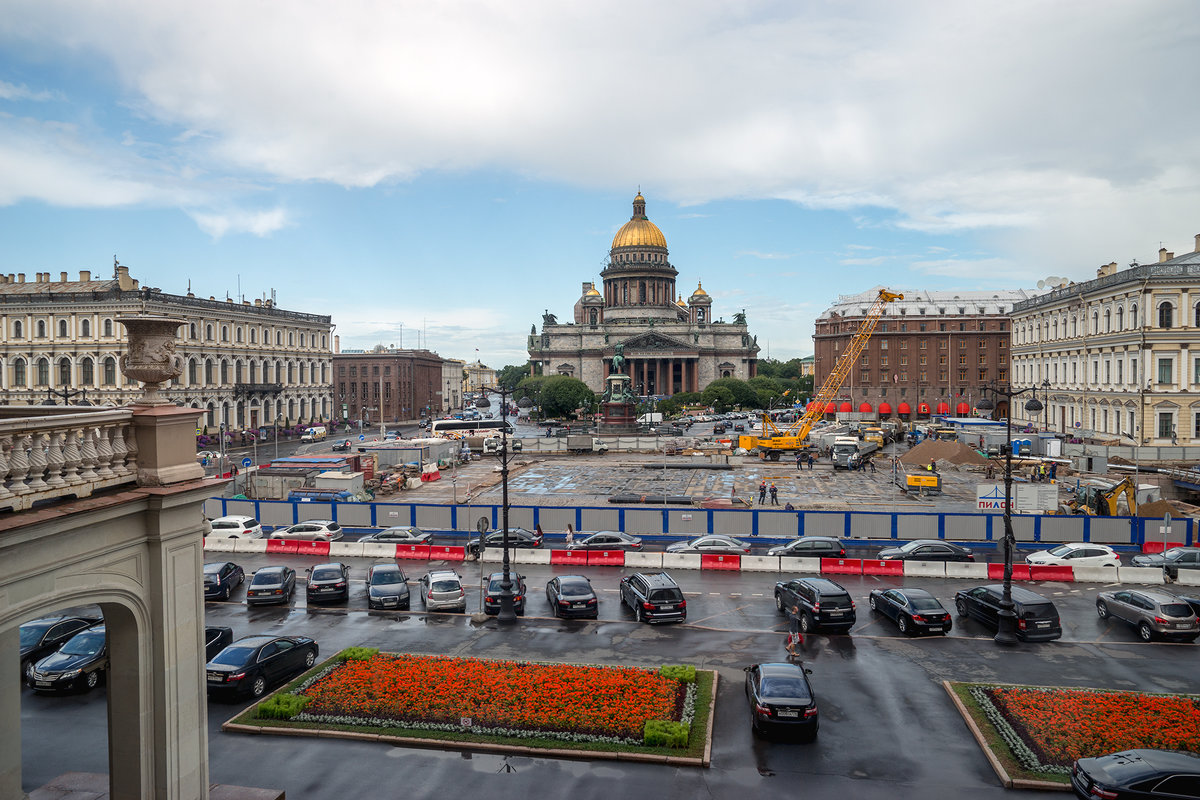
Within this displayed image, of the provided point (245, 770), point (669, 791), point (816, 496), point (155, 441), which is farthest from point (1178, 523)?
point (155, 441)

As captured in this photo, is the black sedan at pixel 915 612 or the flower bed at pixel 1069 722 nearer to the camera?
the flower bed at pixel 1069 722

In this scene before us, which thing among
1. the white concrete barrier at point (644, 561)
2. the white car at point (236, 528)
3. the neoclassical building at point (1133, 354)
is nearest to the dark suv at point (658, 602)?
the white concrete barrier at point (644, 561)

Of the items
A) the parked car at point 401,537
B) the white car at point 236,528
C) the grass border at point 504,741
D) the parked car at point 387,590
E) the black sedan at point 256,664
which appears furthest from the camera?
the white car at point 236,528

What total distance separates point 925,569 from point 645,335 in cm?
12761

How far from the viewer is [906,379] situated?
404 feet

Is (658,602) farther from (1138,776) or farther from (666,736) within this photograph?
(1138,776)

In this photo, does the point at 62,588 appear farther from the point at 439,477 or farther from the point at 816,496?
the point at 439,477

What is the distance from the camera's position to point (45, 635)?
20.0 metres

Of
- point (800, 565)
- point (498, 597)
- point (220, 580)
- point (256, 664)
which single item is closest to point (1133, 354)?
point (800, 565)

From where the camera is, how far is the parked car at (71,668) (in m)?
17.3

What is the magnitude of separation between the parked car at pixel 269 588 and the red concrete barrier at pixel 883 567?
20.1 metres

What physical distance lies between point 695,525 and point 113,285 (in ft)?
223

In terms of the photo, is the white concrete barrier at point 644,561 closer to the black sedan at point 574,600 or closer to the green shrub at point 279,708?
the black sedan at point 574,600

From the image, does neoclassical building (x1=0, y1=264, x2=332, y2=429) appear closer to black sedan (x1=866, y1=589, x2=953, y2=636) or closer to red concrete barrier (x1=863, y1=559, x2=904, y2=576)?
red concrete barrier (x1=863, y1=559, x2=904, y2=576)
